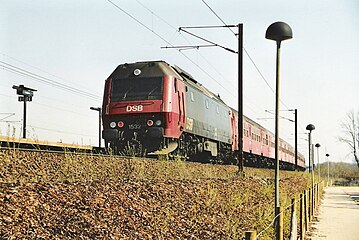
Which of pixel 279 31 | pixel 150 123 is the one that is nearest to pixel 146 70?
pixel 150 123

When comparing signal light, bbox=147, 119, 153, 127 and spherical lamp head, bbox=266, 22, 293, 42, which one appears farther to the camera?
signal light, bbox=147, 119, 153, 127

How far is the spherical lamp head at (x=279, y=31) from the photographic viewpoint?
9.86 meters

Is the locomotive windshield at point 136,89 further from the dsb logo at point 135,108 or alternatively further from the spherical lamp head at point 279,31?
the spherical lamp head at point 279,31

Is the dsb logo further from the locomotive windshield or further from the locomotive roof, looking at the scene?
the locomotive roof

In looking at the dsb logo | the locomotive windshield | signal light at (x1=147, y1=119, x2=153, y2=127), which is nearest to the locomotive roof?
the locomotive windshield

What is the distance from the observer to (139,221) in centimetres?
689

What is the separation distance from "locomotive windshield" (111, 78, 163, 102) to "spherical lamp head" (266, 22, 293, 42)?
294 inches

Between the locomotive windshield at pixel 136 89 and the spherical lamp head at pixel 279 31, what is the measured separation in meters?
7.47

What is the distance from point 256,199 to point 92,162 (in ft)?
12.7

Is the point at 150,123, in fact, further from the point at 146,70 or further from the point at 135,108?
the point at 146,70

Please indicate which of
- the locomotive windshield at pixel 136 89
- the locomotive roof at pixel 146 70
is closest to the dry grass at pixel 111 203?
the locomotive windshield at pixel 136 89

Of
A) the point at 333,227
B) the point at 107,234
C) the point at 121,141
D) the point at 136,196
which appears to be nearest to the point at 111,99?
the point at 121,141

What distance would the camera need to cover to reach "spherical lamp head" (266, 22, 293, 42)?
9.86 m

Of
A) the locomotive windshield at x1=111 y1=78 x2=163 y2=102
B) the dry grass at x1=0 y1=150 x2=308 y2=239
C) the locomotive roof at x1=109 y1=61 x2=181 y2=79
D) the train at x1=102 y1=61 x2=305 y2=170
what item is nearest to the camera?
the dry grass at x1=0 y1=150 x2=308 y2=239
